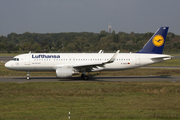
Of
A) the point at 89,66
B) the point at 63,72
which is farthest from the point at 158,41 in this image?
the point at 63,72

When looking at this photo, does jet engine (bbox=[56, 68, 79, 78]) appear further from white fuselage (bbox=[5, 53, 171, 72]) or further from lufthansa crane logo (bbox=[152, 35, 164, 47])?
lufthansa crane logo (bbox=[152, 35, 164, 47])

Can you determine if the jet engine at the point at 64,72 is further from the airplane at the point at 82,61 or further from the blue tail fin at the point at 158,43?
the blue tail fin at the point at 158,43

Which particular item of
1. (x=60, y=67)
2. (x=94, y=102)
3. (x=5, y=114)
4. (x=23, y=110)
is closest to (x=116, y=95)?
(x=94, y=102)

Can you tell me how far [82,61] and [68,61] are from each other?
200 centimetres

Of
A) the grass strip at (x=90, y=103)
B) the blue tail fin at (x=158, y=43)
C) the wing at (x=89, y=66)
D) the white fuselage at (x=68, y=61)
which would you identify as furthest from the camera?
the blue tail fin at (x=158, y=43)

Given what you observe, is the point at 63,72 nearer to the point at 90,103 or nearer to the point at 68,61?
the point at 68,61

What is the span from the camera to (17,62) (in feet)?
100

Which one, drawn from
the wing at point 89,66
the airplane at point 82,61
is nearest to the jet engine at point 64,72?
the airplane at point 82,61

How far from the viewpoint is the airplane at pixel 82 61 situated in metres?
30.4

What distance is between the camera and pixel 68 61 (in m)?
31.3

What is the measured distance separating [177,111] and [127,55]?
18.2 meters

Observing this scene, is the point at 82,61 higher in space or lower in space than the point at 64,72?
higher

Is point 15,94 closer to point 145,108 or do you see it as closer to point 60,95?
point 60,95

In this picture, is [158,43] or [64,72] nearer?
[64,72]
